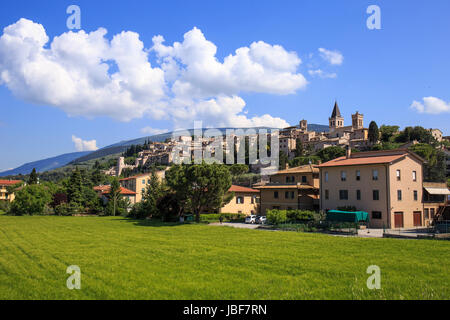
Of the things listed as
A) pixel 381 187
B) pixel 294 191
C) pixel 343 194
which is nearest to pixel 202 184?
pixel 294 191

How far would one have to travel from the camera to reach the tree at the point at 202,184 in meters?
44.6

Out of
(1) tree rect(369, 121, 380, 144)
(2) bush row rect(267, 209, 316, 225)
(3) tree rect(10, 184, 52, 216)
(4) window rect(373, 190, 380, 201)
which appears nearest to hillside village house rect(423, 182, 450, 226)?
(4) window rect(373, 190, 380, 201)

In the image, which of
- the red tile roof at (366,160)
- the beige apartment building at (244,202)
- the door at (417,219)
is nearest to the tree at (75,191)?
the beige apartment building at (244,202)

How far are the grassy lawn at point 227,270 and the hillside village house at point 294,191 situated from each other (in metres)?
27.0

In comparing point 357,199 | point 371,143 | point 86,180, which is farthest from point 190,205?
point 371,143

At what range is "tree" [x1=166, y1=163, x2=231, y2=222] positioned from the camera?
44.6 m

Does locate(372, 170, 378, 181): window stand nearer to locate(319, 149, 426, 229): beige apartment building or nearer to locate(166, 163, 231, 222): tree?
locate(319, 149, 426, 229): beige apartment building

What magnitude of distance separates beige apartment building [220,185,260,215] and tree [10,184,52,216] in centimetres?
3981

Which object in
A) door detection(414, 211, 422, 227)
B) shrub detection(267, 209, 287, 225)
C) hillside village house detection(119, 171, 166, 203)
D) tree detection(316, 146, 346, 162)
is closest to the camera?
shrub detection(267, 209, 287, 225)

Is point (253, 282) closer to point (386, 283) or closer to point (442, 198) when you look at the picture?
point (386, 283)

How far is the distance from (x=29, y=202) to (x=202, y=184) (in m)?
42.7

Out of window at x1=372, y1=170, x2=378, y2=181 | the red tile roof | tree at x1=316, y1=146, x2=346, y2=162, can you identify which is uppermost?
tree at x1=316, y1=146, x2=346, y2=162

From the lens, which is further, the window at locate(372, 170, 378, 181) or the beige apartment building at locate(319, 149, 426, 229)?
the window at locate(372, 170, 378, 181)

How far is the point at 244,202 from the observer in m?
59.4
